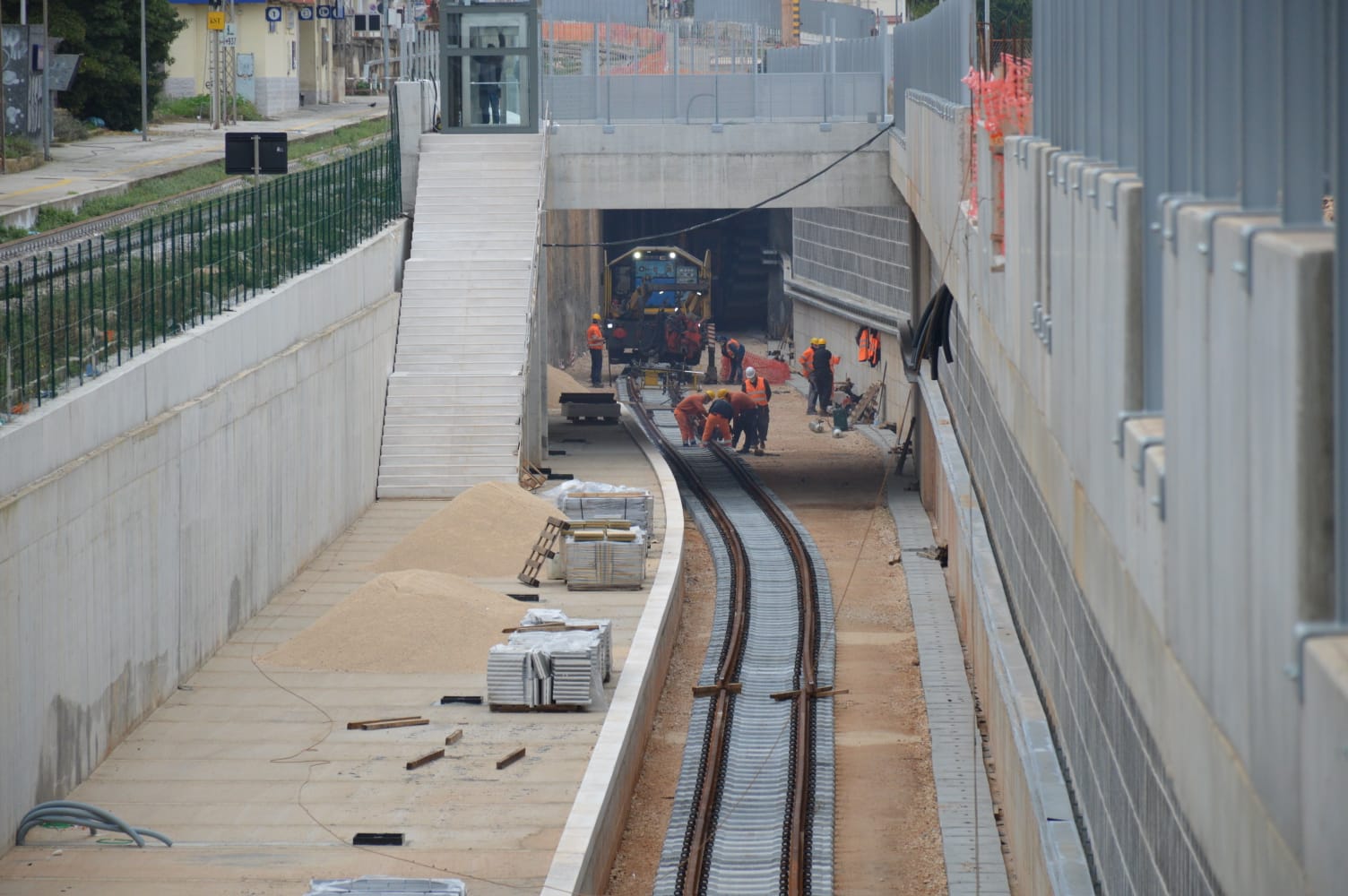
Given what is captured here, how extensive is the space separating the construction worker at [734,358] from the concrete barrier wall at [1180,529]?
32.7 metres

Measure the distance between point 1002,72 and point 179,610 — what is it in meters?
9.38

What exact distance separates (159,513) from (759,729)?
6310mm

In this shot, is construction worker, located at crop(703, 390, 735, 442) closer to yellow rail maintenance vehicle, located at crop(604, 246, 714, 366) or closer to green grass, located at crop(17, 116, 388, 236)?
yellow rail maintenance vehicle, located at crop(604, 246, 714, 366)

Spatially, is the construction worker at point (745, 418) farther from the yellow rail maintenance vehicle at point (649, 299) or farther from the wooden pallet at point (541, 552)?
the wooden pallet at point (541, 552)

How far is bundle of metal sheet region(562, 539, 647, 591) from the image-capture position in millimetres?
23438

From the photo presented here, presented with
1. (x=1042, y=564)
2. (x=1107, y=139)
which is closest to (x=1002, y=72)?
(x=1042, y=564)

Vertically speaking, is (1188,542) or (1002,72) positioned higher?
(1002,72)

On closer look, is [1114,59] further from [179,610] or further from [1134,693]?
[179,610]

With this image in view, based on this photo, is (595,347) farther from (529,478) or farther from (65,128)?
(529,478)

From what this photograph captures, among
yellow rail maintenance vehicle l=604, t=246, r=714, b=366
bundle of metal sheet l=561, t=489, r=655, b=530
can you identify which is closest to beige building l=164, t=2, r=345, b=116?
yellow rail maintenance vehicle l=604, t=246, r=714, b=366

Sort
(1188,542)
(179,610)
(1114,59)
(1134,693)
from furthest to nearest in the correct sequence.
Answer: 1. (179,610)
2. (1114,59)
3. (1134,693)
4. (1188,542)

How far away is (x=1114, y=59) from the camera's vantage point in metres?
8.66

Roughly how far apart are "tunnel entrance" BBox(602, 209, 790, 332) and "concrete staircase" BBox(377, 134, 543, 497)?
24194 millimetres

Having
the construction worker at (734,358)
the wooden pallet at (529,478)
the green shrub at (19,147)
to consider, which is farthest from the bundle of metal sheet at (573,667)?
the construction worker at (734,358)
